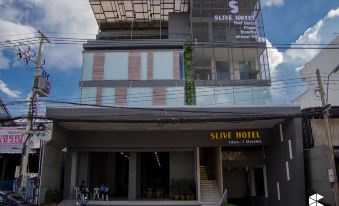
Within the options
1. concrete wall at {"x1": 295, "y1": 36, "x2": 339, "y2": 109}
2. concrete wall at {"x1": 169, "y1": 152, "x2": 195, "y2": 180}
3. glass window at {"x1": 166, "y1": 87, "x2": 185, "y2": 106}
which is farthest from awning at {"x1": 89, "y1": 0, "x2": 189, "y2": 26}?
concrete wall at {"x1": 169, "y1": 152, "x2": 195, "y2": 180}

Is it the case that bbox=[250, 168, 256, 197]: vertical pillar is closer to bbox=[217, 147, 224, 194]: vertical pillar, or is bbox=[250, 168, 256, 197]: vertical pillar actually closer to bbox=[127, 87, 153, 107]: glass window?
bbox=[217, 147, 224, 194]: vertical pillar

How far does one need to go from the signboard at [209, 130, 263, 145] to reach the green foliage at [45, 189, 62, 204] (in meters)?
12.7

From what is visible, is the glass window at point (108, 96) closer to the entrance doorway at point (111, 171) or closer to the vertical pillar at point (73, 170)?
the entrance doorway at point (111, 171)

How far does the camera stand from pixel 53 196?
92.6 ft

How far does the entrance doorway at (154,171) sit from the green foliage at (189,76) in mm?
7094

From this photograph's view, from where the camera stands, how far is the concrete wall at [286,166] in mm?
26484

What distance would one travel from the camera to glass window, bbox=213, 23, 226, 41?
41.6 metres

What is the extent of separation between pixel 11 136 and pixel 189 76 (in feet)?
57.7

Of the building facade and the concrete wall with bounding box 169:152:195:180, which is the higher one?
the building facade

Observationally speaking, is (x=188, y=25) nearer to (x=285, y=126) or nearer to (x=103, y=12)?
(x=103, y=12)

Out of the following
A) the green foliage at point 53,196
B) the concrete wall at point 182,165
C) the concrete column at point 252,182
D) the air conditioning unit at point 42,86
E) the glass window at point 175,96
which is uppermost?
the glass window at point 175,96

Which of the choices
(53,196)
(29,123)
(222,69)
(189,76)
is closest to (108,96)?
(189,76)

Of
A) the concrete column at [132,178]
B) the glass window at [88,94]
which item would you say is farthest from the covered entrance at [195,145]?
the glass window at [88,94]

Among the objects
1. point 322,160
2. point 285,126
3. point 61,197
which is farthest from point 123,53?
point 322,160
